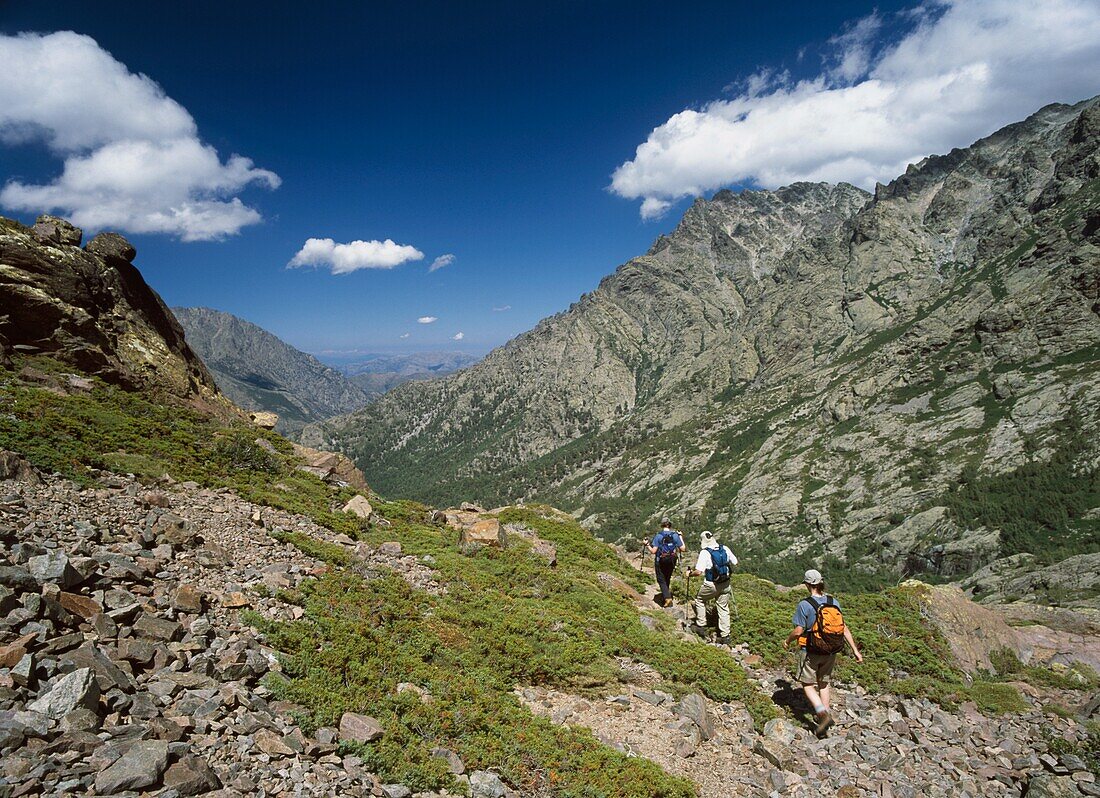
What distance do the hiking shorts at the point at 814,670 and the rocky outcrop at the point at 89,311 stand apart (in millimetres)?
31932

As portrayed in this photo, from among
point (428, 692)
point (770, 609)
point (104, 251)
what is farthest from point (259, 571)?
point (104, 251)

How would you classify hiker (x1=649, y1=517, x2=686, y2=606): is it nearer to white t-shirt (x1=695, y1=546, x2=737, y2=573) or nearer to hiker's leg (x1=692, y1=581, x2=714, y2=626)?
hiker's leg (x1=692, y1=581, x2=714, y2=626)

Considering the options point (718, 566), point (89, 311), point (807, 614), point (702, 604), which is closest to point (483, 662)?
point (718, 566)

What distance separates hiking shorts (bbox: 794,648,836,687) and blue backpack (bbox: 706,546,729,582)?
13.1 feet

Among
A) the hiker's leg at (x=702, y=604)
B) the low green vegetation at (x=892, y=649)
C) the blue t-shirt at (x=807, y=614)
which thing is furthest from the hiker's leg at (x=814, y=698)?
the hiker's leg at (x=702, y=604)

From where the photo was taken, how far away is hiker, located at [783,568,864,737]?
473 inches

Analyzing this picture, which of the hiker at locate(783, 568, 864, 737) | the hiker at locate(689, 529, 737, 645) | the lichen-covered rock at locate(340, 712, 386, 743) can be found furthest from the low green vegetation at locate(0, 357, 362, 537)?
the hiker at locate(783, 568, 864, 737)

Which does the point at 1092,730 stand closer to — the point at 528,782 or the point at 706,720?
the point at 706,720

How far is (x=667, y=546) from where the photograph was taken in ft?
63.9

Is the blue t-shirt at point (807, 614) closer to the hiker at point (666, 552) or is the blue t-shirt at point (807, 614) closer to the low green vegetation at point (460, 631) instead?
the low green vegetation at point (460, 631)

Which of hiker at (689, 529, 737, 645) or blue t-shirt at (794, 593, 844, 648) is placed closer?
blue t-shirt at (794, 593, 844, 648)

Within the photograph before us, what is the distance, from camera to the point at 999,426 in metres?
174

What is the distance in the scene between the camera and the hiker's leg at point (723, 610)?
55.0ft

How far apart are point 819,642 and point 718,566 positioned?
4.48m
